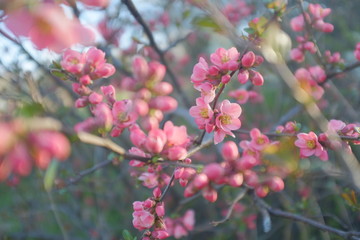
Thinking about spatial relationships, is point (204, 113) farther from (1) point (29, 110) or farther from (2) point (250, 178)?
(1) point (29, 110)

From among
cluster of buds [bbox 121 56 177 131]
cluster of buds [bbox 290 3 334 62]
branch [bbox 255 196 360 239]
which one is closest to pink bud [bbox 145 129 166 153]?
cluster of buds [bbox 121 56 177 131]

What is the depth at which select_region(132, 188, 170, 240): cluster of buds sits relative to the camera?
1042 mm

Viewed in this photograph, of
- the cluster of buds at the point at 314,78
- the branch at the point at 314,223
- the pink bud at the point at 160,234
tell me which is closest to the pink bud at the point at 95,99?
the pink bud at the point at 160,234

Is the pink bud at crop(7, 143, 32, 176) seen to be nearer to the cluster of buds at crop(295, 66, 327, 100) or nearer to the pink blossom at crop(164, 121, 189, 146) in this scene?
the pink blossom at crop(164, 121, 189, 146)

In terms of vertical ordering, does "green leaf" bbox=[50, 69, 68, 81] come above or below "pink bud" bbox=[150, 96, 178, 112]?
above

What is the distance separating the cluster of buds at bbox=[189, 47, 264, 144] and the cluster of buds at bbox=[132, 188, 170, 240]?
0.95ft

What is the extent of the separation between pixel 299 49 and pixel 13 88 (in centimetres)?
188

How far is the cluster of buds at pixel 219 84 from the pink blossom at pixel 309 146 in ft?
0.76

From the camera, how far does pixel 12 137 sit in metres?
0.58

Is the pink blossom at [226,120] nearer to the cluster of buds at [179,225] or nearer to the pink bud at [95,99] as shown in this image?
the pink bud at [95,99]

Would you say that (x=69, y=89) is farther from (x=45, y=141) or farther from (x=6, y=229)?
(x=45, y=141)

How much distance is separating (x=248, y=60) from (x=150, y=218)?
60 cm

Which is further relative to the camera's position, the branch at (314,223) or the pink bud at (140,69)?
the branch at (314,223)

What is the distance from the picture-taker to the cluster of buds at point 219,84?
1.06 m
